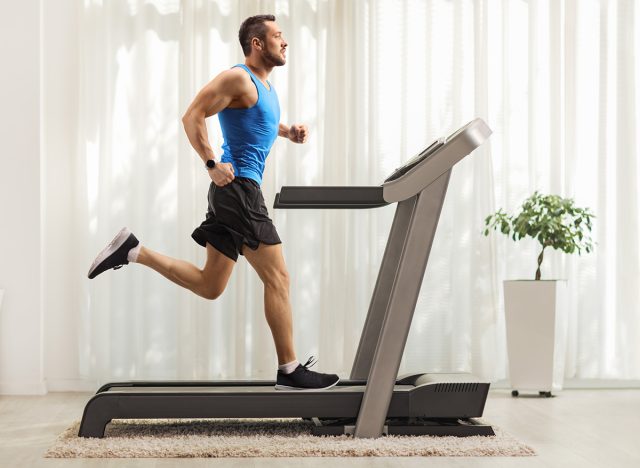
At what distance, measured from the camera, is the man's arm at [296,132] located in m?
3.32

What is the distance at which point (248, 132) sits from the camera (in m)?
3.01

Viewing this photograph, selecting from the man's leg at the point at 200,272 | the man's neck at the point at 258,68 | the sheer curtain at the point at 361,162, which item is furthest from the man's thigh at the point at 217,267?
the sheer curtain at the point at 361,162

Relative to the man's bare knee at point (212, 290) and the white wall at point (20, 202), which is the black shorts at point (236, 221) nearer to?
the man's bare knee at point (212, 290)

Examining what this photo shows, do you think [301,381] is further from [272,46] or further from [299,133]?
[272,46]

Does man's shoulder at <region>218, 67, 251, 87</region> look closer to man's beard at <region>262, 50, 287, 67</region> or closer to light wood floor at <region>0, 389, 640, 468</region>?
man's beard at <region>262, 50, 287, 67</region>

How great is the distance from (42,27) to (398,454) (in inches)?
120

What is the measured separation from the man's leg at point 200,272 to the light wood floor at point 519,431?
A: 69 cm

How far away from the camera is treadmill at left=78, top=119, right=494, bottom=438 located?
108 inches

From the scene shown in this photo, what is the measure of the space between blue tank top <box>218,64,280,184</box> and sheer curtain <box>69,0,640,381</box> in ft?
4.58

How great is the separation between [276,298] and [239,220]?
0.98 ft

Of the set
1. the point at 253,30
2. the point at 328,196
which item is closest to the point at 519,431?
the point at 328,196

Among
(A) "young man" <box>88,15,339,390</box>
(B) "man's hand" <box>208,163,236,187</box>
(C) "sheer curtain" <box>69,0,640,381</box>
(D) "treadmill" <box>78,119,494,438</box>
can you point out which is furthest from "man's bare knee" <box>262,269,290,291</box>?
(C) "sheer curtain" <box>69,0,640,381</box>

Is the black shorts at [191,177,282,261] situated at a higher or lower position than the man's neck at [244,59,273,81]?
lower

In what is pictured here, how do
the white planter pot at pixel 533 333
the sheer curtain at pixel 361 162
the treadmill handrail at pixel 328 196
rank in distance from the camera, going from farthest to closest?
the sheer curtain at pixel 361 162 < the white planter pot at pixel 533 333 < the treadmill handrail at pixel 328 196
